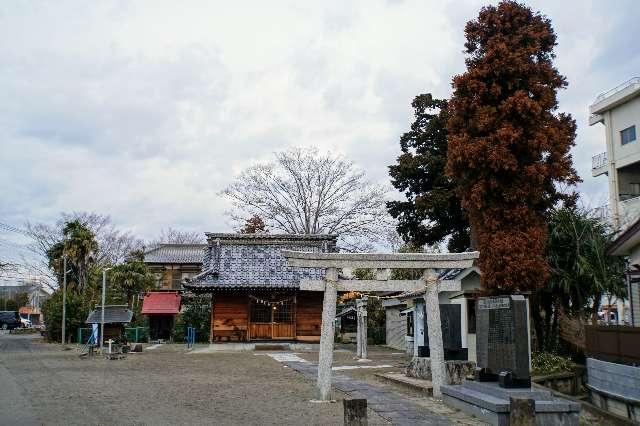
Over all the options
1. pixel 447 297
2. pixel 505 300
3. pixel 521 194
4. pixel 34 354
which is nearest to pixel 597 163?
pixel 447 297

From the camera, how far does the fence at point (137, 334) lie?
3394cm

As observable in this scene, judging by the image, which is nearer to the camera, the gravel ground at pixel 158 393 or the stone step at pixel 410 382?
the gravel ground at pixel 158 393

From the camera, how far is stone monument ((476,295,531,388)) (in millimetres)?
11242

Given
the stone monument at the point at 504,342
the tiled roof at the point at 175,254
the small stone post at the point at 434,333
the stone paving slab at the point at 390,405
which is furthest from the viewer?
the tiled roof at the point at 175,254

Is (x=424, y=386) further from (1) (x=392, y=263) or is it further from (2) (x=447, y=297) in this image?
(2) (x=447, y=297)

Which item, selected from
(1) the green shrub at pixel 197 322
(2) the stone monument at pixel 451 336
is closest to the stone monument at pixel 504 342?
(2) the stone monument at pixel 451 336

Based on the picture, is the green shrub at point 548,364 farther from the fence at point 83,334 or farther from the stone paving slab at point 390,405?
the fence at point 83,334

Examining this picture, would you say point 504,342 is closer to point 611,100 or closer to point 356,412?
point 356,412

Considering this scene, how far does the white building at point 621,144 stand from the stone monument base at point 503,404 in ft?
74.9

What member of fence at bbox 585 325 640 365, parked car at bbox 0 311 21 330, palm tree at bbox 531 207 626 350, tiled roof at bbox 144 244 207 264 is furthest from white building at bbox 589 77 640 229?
parked car at bbox 0 311 21 330

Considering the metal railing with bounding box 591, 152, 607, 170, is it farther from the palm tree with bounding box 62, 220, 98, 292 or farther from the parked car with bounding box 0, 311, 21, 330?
the parked car with bounding box 0, 311, 21, 330

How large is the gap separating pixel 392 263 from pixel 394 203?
14.9 m

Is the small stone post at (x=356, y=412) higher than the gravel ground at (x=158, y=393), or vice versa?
the small stone post at (x=356, y=412)

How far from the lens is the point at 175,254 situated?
53906 mm
